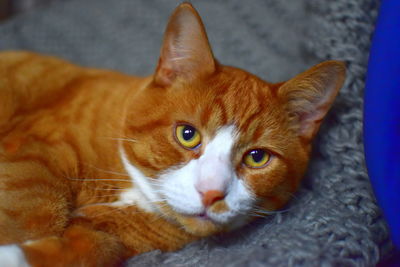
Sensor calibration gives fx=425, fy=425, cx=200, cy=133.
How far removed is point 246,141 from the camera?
3.49ft

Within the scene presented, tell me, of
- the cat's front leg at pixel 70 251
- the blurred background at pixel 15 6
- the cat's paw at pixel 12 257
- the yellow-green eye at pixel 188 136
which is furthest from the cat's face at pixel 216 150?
the blurred background at pixel 15 6

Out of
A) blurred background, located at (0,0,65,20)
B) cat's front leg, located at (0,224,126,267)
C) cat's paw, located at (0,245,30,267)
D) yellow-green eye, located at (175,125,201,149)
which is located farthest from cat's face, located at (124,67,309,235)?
blurred background, located at (0,0,65,20)

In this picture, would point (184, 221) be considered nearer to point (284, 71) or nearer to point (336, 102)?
point (336, 102)

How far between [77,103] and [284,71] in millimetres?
858

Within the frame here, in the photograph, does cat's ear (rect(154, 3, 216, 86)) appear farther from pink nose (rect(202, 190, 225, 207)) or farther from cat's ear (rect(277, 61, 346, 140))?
pink nose (rect(202, 190, 225, 207))

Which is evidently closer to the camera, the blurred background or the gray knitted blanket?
the gray knitted blanket

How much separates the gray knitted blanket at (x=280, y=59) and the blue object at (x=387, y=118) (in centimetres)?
12

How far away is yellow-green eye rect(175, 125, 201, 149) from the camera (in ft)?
3.45

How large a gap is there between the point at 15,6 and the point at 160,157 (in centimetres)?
172

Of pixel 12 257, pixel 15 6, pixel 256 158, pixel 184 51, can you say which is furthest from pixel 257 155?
pixel 15 6

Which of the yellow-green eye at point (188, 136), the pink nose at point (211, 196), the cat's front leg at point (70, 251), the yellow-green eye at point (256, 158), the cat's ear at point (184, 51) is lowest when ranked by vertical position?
the cat's front leg at point (70, 251)

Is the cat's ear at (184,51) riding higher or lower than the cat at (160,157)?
higher

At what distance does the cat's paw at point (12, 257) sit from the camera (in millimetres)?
919

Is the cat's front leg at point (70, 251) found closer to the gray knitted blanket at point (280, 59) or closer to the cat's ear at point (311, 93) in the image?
the gray knitted blanket at point (280, 59)
